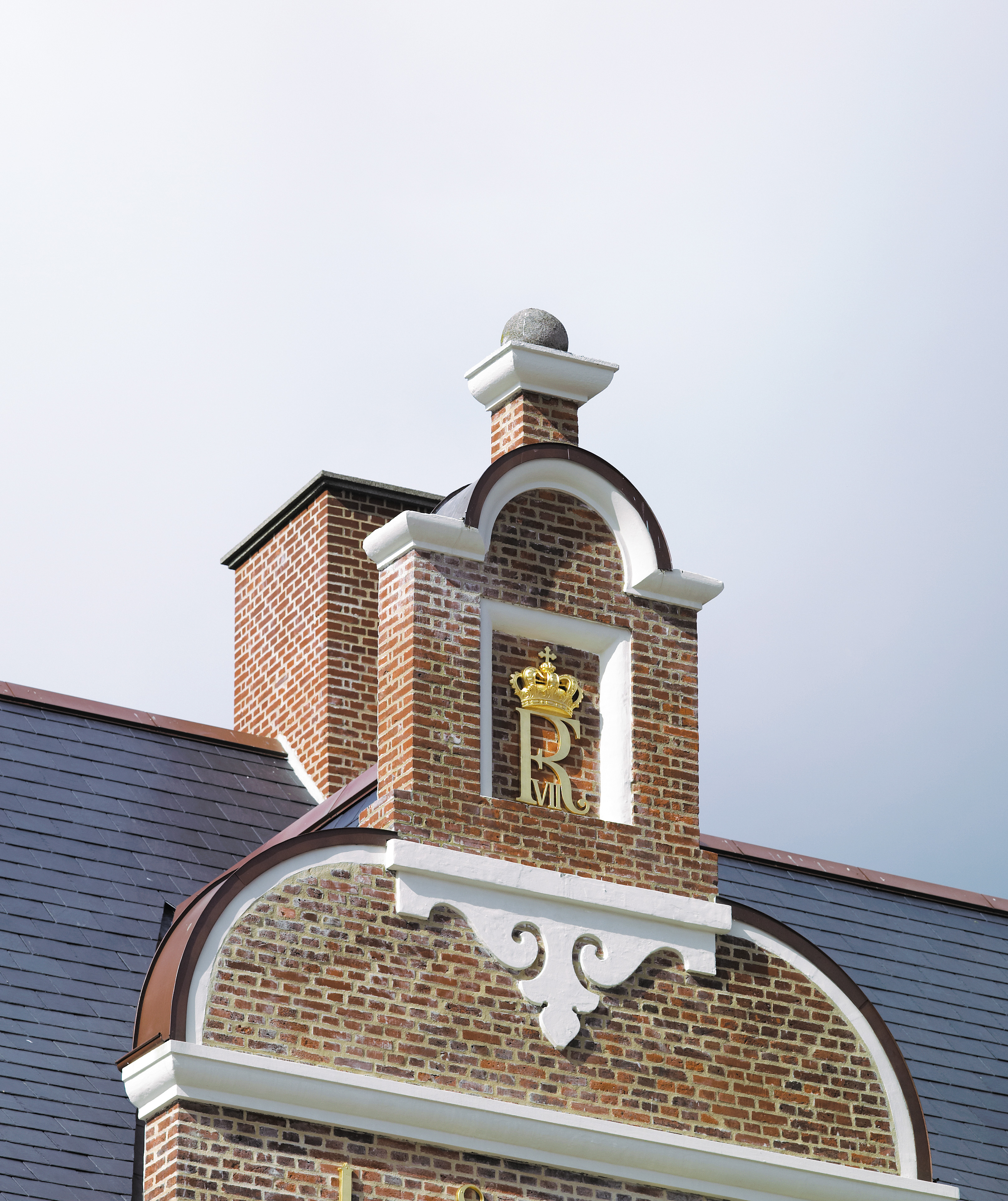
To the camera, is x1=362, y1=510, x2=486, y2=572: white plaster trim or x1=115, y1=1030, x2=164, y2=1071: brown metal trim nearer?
x1=115, y1=1030, x2=164, y2=1071: brown metal trim

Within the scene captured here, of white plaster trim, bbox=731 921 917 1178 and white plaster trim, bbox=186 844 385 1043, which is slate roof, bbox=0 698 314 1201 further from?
white plaster trim, bbox=731 921 917 1178

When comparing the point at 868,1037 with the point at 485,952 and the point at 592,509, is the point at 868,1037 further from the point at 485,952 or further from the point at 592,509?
the point at 592,509

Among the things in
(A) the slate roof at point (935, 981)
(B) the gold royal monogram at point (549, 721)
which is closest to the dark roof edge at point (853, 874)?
(A) the slate roof at point (935, 981)

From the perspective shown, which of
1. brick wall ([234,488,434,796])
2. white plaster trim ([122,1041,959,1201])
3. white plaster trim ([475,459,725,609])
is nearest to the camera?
white plaster trim ([122,1041,959,1201])

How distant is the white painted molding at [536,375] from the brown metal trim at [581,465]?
0.43m

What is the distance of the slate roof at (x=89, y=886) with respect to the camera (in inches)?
528

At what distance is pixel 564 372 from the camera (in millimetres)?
14828

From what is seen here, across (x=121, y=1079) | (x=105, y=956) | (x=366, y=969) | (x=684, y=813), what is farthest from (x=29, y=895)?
(x=684, y=813)

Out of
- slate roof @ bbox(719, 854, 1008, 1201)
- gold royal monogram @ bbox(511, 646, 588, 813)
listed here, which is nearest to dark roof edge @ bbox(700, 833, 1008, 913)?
slate roof @ bbox(719, 854, 1008, 1201)

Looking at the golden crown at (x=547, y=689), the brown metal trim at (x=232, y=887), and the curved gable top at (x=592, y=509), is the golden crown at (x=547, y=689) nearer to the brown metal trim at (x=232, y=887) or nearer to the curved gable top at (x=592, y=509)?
the curved gable top at (x=592, y=509)

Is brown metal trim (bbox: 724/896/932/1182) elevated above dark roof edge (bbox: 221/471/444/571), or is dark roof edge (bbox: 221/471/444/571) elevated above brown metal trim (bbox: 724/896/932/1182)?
dark roof edge (bbox: 221/471/444/571)

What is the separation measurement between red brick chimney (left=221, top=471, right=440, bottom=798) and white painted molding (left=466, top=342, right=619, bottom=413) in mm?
4215

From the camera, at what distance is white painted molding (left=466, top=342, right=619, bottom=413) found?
14734mm

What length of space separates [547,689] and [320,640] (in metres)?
5.40
